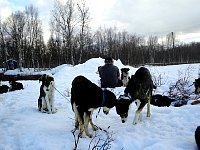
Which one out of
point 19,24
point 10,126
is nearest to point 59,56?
point 19,24

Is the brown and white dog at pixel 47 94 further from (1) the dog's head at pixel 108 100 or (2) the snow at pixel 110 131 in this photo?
(1) the dog's head at pixel 108 100

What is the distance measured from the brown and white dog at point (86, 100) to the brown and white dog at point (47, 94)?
2762 millimetres

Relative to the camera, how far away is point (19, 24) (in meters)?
53.0

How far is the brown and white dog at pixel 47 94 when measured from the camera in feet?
30.8

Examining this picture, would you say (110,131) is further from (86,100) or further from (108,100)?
(86,100)

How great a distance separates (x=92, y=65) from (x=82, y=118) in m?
17.9

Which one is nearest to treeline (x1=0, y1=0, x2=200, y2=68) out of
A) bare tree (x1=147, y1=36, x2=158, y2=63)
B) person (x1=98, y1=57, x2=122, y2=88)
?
bare tree (x1=147, y1=36, x2=158, y2=63)

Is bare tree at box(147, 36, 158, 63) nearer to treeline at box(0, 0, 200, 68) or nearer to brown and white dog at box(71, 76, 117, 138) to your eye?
treeline at box(0, 0, 200, 68)

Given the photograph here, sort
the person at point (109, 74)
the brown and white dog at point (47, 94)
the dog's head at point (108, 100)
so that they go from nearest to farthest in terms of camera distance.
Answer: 1. the dog's head at point (108, 100)
2. the brown and white dog at point (47, 94)
3. the person at point (109, 74)

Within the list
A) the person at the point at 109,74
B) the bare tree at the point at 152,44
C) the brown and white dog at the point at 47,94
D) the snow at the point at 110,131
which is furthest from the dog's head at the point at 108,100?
the bare tree at the point at 152,44

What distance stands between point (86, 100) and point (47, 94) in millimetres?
3327

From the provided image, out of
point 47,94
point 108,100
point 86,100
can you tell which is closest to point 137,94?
point 108,100

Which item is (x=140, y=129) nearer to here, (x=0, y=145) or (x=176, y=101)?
(x=0, y=145)

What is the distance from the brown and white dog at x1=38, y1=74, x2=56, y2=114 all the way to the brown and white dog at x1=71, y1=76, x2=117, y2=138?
2762mm
